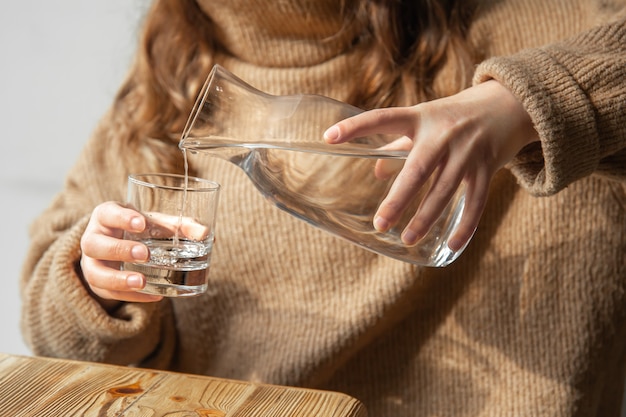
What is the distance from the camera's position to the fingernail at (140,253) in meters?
0.66

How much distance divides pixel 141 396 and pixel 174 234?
0.45 ft

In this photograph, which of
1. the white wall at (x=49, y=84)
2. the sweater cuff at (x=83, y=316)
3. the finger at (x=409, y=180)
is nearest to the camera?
the finger at (x=409, y=180)

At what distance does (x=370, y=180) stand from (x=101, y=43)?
0.89 m

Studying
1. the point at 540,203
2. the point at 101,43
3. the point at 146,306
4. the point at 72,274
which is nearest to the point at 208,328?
the point at 146,306

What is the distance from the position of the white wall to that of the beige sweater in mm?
394

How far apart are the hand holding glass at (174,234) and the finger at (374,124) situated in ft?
0.48

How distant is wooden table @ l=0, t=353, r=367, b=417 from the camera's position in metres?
0.63

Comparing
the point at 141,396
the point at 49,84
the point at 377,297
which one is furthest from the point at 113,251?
the point at 49,84

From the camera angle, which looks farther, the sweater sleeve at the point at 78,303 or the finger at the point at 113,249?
the sweater sleeve at the point at 78,303

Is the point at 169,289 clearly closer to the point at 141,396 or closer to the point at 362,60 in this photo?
the point at 141,396

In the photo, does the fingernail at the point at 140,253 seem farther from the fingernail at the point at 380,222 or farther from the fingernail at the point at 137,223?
the fingernail at the point at 380,222

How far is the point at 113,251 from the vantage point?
688mm

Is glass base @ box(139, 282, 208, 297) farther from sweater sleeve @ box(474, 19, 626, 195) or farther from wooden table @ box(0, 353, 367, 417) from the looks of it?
sweater sleeve @ box(474, 19, 626, 195)

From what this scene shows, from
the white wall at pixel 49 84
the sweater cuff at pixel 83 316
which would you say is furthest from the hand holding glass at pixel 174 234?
the white wall at pixel 49 84
